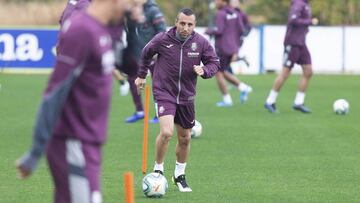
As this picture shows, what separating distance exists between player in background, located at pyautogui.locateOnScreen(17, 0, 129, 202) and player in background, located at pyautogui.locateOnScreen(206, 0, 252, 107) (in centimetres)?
1537

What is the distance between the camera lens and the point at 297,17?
19078 mm

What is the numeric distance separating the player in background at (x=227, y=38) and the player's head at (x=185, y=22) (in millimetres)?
10819

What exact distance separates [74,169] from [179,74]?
481cm

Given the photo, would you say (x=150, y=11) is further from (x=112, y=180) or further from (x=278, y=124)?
(x=112, y=180)

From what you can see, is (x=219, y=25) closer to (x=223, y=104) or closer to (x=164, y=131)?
(x=223, y=104)

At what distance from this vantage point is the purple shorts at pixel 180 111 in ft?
34.7

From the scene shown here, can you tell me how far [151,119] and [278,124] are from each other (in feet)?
7.65

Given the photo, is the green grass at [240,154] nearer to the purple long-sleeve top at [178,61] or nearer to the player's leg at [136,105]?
the player's leg at [136,105]

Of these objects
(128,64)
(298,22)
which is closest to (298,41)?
(298,22)

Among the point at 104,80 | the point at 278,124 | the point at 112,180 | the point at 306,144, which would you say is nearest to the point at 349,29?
the point at 278,124

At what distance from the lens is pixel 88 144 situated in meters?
6.09

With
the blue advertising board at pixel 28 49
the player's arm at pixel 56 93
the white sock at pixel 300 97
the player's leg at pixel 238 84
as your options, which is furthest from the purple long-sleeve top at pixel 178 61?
the blue advertising board at pixel 28 49

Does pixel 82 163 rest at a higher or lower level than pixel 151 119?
higher

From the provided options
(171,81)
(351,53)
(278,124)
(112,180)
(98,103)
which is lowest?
(351,53)
